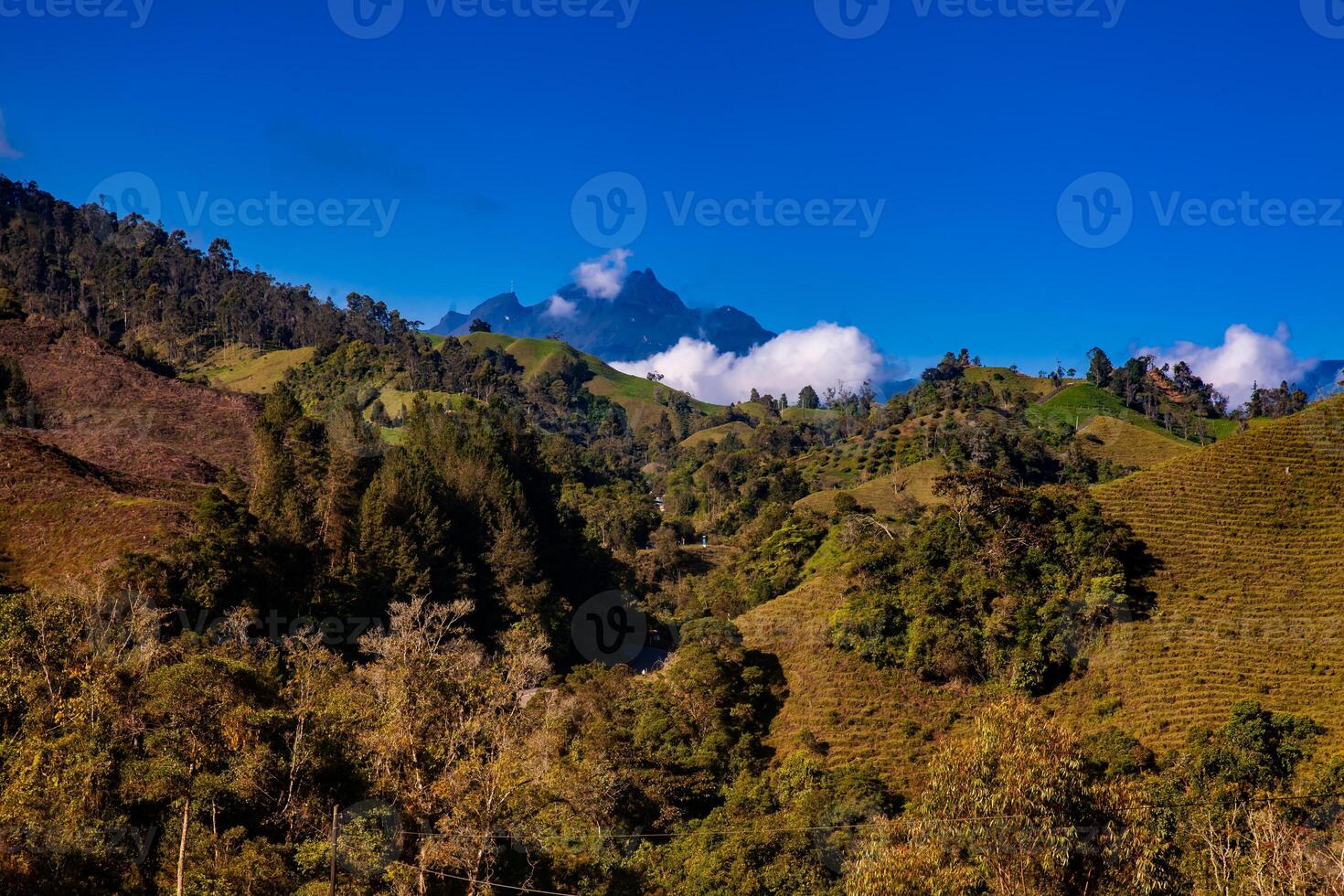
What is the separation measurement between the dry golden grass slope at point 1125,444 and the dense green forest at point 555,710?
20.9ft

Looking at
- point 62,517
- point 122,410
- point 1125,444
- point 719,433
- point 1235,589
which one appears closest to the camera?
point 62,517

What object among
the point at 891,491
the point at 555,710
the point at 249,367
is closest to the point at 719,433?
the point at 249,367

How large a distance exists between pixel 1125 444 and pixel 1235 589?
59.4 metres

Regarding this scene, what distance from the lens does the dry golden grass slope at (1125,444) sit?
8588cm

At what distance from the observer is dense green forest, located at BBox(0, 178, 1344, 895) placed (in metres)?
15.4

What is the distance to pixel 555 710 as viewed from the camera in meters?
31.4

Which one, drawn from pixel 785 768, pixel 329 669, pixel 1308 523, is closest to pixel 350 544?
pixel 329 669

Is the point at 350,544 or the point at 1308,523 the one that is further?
the point at 350,544

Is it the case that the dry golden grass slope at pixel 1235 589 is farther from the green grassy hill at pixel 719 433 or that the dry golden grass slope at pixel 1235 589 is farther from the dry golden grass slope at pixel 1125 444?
the green grassy hill at pixel 719 433

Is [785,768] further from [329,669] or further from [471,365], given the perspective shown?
[471,365]

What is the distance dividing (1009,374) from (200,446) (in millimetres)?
109119

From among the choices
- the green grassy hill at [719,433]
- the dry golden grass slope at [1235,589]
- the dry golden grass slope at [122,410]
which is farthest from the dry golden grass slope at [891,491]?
the green grassy hill at [719,433]

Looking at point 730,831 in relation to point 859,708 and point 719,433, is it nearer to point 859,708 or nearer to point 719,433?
point 859,708

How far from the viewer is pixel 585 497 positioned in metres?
87.8
